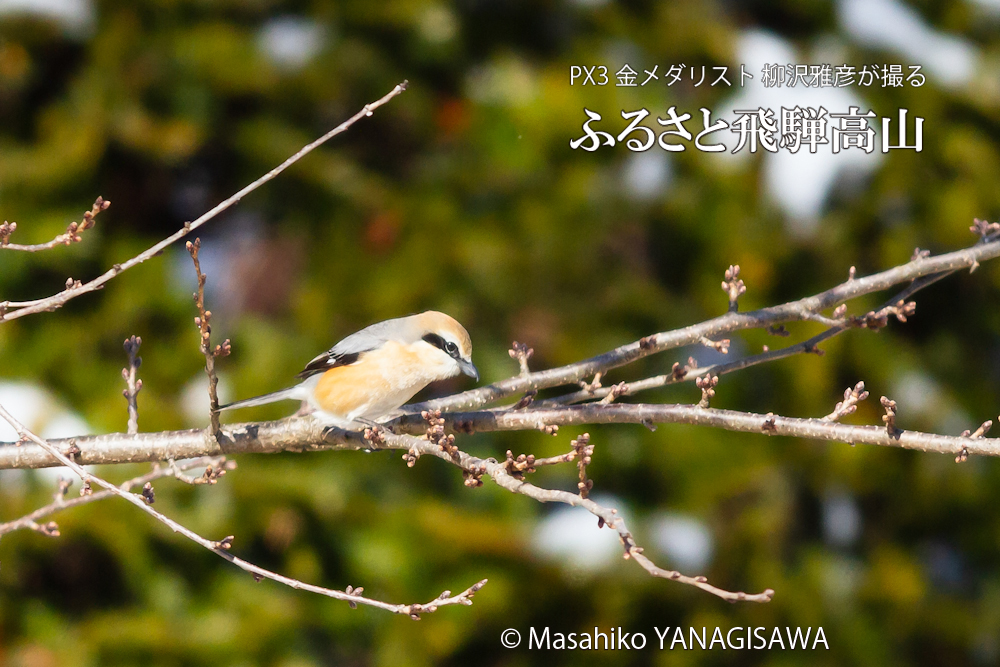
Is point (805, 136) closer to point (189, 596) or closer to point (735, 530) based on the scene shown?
point (735, 530)

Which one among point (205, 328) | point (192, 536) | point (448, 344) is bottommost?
point (192, 536)

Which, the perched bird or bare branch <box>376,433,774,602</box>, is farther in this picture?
the perched bird

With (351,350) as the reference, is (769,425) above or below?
below

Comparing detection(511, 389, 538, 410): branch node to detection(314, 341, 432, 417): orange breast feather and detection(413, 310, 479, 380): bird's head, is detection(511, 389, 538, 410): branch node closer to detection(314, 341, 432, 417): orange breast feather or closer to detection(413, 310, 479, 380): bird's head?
detection(413, 310, 479, 380): bird's head

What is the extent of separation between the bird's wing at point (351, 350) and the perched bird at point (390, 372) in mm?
20

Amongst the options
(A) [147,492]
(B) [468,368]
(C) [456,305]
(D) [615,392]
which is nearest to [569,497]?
(D) [615,392]

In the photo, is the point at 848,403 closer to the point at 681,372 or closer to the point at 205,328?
the point at 681,372

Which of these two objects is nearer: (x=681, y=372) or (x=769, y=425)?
(x=769, y=425)

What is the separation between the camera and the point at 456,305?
424 centimetres

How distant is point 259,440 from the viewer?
1.99 m

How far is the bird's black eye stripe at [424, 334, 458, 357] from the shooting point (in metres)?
2.18

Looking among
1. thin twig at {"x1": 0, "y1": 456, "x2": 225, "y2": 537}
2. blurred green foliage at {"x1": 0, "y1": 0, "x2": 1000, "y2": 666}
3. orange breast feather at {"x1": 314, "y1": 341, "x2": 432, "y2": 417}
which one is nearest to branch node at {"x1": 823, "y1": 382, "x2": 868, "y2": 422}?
orange breast feather at {"x1": 314, "y1": 341, "x2": 432, "y2": 417}

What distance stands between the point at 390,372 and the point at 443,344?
0.15 metres

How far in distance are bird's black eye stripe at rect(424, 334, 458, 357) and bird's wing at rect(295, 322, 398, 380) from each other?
0.17m
